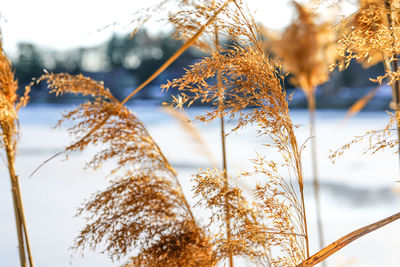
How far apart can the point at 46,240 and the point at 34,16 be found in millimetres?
1445

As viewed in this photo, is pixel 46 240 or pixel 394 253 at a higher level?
pixel 46 240

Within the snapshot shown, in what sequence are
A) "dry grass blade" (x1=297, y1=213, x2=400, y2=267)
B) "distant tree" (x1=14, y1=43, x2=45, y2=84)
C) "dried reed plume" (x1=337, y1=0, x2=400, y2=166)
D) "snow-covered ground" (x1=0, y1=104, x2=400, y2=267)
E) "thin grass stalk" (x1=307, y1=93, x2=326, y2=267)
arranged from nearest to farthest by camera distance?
"thin grass stalk" (x1=307, y1=93, x2=326, y2=267), "dry grass blade" (x1=297, y1=213, x2=400, y2=267), "dried reed plume" (x1=337, y1=0, x2=400, y2=166), "snow-covered ground" (x1=0, y1=104, x2=400, y2=267), "distant tree" (x1=14, y1=43, x2=45, y2=84)

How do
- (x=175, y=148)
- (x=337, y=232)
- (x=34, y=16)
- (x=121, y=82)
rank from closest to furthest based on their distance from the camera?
(x=34, y=16)
(x=337, y=232)
(x=121, y=82)
(x=175, y=148)

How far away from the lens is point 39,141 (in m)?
5.50

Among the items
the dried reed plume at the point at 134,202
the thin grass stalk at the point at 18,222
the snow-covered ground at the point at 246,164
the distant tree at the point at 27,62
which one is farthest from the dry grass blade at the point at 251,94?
the distant tree at the point at 27,62

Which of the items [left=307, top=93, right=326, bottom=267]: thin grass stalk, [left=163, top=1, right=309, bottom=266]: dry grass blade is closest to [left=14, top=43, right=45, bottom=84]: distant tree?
[left=163, top=1, right=309, bottom=266]: dry grass blade

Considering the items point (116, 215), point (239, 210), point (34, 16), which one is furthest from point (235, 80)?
point (34, 16)

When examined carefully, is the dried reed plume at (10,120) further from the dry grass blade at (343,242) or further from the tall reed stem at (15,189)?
the dry grass blade at (343,242)

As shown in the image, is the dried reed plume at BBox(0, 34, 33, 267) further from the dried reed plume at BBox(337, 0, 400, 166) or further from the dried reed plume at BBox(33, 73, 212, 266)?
the dried reed plume at BBox(337, 0, 400, 166)

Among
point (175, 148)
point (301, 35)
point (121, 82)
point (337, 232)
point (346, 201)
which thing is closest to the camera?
point (301, 35)

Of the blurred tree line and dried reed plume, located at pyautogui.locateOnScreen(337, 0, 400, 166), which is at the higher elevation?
the blurred tree line

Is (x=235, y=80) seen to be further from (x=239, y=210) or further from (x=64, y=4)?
(x=64, y=4)

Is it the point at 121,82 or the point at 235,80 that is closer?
the point at 235,80

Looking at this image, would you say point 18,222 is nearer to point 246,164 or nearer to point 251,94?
point 251,94
